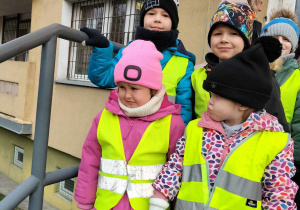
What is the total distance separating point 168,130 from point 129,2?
337 centimetres

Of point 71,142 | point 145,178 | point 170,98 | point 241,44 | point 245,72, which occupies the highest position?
point 241,44

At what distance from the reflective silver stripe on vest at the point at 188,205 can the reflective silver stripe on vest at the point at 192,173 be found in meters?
0.09

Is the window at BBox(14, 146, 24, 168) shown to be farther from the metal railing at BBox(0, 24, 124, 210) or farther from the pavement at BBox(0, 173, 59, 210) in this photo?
the metal railing at BBox(0, 24, 124, 210)

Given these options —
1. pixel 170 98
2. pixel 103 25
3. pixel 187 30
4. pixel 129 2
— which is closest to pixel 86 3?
pixel 103 25

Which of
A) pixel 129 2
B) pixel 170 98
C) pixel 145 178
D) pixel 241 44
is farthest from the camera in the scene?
pixel 129 2

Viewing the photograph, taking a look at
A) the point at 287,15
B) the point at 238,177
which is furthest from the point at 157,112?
the point at 287,15

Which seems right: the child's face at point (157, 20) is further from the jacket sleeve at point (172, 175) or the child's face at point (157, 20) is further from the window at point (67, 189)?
the window at point (67, 189)

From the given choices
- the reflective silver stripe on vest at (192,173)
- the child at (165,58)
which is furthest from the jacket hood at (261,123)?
the child at (165,58)

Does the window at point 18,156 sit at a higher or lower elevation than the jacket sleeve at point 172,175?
lower

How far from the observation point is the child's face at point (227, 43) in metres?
1.53

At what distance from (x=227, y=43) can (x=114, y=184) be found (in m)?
0.93

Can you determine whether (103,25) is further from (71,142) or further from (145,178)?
(145,178)

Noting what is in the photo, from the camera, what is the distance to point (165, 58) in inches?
68.0

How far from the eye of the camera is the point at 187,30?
3.46m
